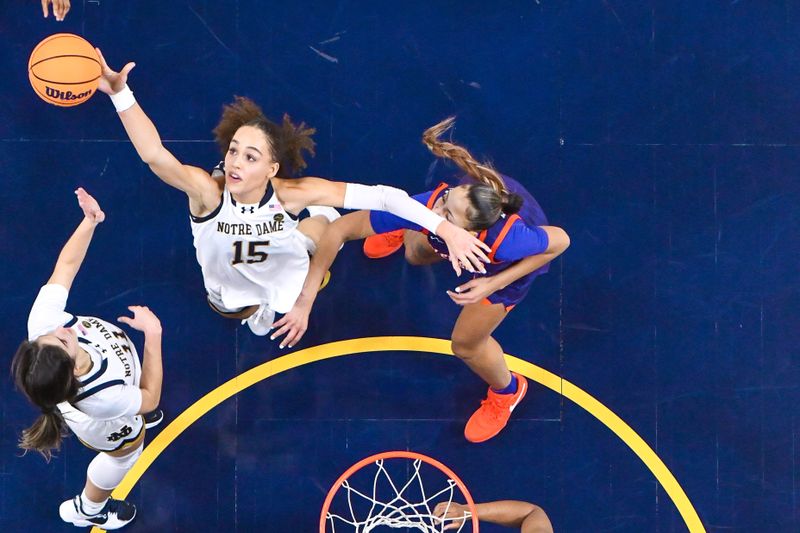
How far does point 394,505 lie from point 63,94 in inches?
139

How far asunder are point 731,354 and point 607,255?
1.17 metres

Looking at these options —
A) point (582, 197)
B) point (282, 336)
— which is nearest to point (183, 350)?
point (282, 336)

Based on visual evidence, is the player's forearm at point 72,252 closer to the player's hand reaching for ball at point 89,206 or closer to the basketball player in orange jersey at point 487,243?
the player's hand reaching for ball at point 89,206

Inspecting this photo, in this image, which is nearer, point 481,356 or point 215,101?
point 481,356

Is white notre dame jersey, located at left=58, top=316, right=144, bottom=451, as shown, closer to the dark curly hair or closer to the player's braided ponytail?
the dark curly hair

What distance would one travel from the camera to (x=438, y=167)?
6.17 meters

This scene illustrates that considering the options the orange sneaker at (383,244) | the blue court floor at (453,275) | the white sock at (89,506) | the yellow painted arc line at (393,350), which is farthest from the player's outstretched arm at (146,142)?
the white sock at (89,506)

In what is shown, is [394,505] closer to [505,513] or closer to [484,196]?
[505,513]

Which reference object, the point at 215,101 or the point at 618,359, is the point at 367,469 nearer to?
the point at 618,359

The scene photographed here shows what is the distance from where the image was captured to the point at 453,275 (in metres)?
6.12

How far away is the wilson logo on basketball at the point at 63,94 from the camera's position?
487cm

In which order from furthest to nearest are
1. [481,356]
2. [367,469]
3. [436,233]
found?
1. [367,469]
2. [481,356]
3. [436,233]

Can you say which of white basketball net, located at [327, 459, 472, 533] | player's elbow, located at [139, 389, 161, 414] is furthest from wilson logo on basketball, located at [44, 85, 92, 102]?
white basketball net, located at [327, 459, 472, 533]

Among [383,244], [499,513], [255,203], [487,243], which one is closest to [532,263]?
[487,243]
